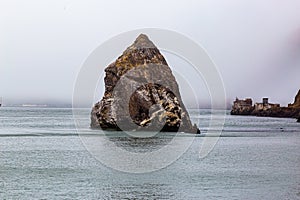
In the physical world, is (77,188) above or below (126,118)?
above

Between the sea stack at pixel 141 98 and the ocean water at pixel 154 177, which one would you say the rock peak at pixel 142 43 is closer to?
the sea stack at pixel 141 98

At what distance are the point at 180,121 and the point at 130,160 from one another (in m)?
49.9

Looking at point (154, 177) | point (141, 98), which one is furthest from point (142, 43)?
point (154, 177)

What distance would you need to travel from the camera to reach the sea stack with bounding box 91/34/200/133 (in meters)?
117

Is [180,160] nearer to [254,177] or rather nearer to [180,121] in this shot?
[254,177]

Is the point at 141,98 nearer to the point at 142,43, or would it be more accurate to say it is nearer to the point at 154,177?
the point at 142,43

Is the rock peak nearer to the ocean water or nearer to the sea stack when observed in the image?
the sea stack

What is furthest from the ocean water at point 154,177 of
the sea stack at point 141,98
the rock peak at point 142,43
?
→ the rock peak at point 142,43

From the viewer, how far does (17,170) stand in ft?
188

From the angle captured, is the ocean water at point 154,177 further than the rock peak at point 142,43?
No

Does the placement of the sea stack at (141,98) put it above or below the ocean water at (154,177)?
below

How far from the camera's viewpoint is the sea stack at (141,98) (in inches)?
4606

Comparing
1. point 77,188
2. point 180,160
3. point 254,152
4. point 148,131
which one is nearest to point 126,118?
point 148,131

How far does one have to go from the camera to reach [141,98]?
121688mm
